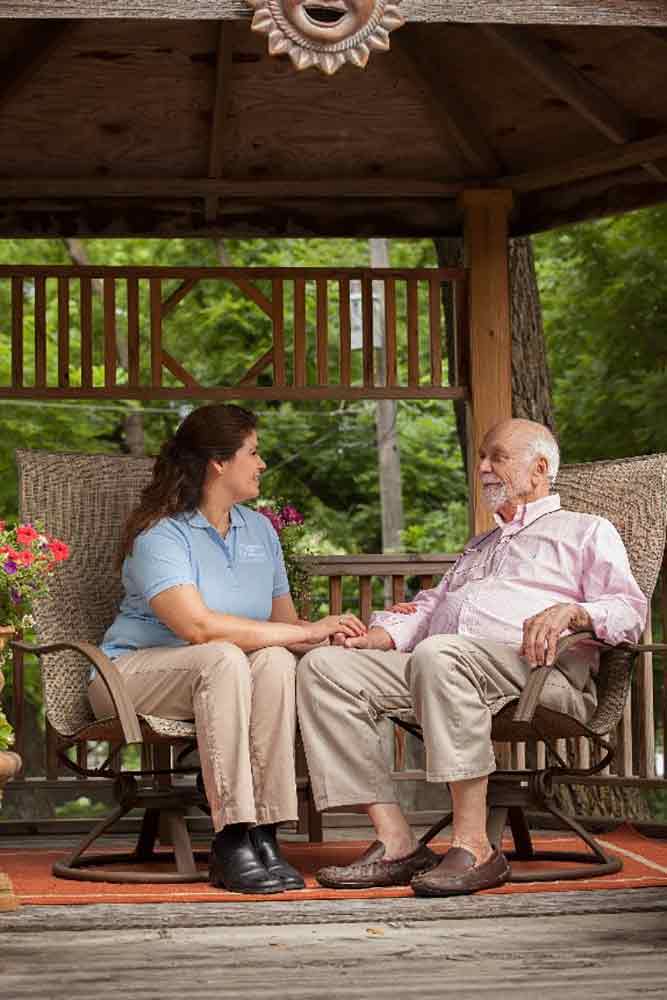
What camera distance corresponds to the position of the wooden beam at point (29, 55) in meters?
5.63

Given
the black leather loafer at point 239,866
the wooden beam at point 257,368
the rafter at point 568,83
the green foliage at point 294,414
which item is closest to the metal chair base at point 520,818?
the black leather loafer at point 239,866

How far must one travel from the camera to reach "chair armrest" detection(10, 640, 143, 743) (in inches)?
167

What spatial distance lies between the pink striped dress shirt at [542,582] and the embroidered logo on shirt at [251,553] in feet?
1.35

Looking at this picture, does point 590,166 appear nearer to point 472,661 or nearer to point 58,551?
point 472,661

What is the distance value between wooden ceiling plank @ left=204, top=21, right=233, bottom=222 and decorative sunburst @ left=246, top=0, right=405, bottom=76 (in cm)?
206

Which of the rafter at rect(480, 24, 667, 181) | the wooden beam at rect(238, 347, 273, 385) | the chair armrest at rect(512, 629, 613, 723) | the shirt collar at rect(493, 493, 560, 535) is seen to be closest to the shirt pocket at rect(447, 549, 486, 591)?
the shirt collar at rect(493, 493, 560, 535)

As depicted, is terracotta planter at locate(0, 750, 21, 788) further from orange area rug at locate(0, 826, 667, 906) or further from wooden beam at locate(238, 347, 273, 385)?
wooden beam at locate(238, 347, 273, 385)

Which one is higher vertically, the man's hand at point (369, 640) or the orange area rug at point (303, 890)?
the man's hand at point (369, 640)

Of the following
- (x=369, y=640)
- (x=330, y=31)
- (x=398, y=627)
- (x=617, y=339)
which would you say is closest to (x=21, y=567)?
(x=369, y=640)

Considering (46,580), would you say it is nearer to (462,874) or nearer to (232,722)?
(232,722)

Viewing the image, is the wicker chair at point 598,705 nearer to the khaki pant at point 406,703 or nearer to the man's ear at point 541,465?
the khaki pant at point 406,703

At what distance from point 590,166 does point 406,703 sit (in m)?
2.61

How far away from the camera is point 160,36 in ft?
18.5

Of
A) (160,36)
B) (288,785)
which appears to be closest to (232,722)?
(288,785)
